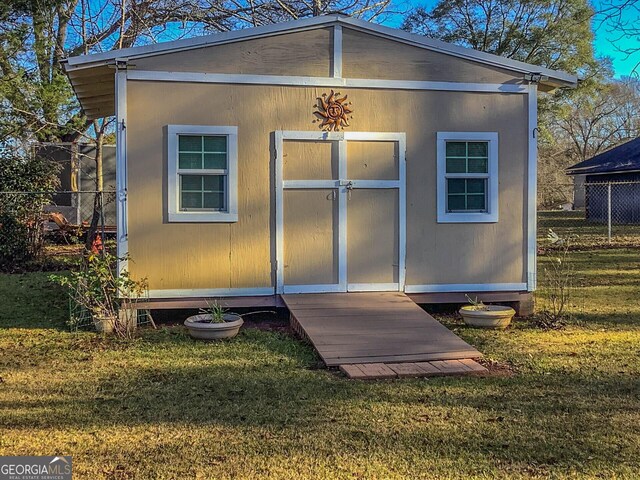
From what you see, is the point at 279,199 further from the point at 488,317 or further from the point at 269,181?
the point at 488,317

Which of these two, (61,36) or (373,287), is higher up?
(61,36)

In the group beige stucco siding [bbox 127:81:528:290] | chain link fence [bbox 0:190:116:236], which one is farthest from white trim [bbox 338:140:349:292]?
chain link fence [bbox 0:190:116:236]

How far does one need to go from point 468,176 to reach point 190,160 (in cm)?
338

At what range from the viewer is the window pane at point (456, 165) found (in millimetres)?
7664

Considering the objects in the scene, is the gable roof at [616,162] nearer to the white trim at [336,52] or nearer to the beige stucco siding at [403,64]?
the beige stucco siding at [403,64]

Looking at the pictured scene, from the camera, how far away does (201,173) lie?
23.4 ft

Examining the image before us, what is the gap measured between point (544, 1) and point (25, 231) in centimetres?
1810

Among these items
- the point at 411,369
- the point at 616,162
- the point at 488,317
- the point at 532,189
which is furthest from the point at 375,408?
the point at 616,162

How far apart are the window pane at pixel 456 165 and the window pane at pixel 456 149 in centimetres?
6

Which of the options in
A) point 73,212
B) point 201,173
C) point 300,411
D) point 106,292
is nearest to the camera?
point 300,411

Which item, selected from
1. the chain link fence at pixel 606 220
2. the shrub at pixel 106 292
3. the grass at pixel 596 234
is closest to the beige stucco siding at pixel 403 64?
the shrub at pixel 106 292

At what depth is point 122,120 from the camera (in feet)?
22.6

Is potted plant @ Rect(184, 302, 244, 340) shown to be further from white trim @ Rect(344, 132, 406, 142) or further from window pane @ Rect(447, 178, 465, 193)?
window pane @ Rect(447, 178, 465, 193)

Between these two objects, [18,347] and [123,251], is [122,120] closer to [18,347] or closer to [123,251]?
[123,251]
